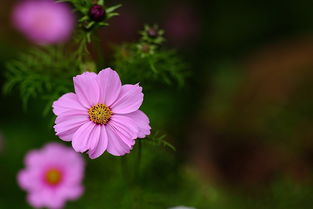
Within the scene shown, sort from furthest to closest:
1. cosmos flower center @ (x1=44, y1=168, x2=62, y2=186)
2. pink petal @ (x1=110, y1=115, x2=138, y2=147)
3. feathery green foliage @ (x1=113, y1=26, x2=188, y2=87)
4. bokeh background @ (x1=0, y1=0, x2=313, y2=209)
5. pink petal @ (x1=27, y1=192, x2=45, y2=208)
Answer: bokeh background @ (x1=0, y1=0, x2=313, y2=209), cosmos flower center @ (x1=44, y1=168, x2=62, y2=186), pink petal @ (x1=27, y1=192, x2=45, y2=208), feathery green foliage @ (x1=113, y1=26, x2=188, y2=87), pink petal @ (x1=110, y1=115, x2=138, y2=147)

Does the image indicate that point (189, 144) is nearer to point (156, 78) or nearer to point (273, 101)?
point (273, 101)

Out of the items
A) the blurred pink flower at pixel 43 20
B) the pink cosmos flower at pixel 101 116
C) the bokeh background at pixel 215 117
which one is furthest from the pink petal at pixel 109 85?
the blurred pink flower at pixel 43 20

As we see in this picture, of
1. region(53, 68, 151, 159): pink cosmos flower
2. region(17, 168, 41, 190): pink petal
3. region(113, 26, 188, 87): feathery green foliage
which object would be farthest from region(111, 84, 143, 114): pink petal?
region(17, 168, 41, 190): pink petal

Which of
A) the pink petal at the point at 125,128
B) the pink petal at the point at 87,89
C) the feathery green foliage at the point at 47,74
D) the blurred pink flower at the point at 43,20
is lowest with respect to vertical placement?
the pink petal at the point at 125,128

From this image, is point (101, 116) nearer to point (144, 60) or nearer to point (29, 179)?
point (144, 60)

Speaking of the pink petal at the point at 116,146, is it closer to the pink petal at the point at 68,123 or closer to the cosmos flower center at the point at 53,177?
the pink petal at the point at 68,123

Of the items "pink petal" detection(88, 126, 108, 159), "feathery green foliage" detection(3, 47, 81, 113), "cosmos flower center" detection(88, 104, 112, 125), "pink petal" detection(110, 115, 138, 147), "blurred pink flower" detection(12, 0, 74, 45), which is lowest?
"pink petal" detection(88, 126, 108, 159)

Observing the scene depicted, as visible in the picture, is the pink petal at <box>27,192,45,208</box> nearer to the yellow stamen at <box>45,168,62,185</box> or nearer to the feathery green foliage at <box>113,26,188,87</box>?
the yellow stamen at <box>45,168,62,185</box>

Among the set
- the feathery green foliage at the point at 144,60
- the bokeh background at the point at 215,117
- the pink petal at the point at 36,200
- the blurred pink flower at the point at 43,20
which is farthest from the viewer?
the blurred pink flower at the point at 43,20

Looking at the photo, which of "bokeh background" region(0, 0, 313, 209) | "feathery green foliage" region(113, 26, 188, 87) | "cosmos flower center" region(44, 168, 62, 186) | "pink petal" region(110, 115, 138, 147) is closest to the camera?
"pink petal" region(110, 115, 138, 147)
